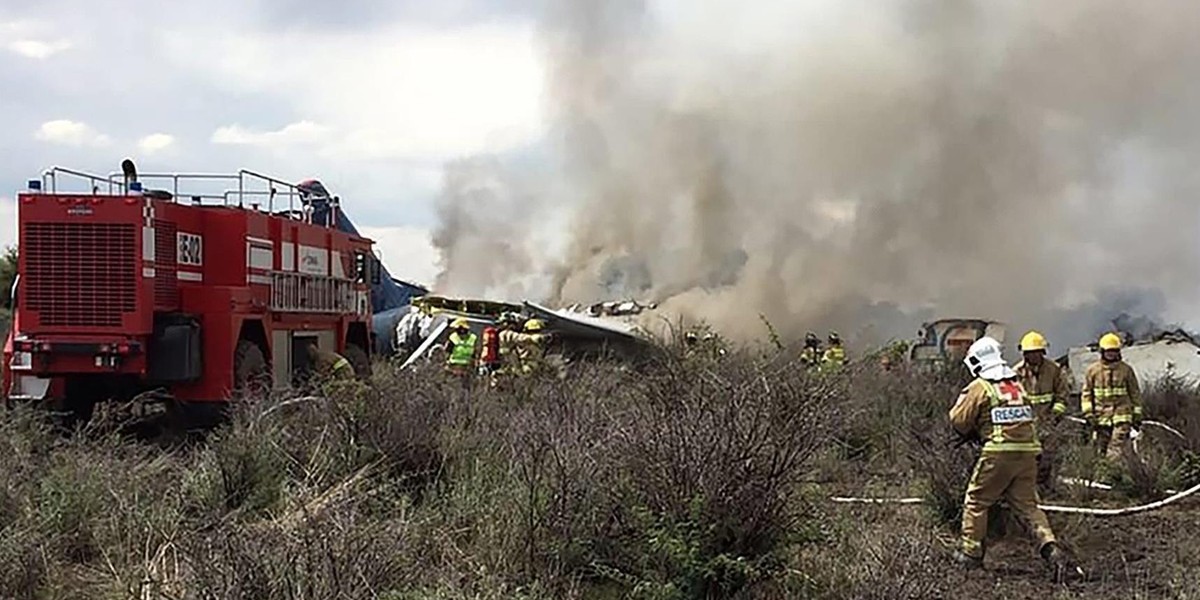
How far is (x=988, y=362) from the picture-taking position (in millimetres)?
8023

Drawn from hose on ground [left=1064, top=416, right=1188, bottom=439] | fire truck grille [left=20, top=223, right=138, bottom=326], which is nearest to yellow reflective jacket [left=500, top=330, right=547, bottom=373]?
fire truck grille [left=20, top=223, right=138, bottom=326]

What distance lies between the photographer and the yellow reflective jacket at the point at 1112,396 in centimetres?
1180

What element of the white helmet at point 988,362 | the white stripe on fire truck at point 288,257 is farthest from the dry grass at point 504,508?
the white stripe on fire truck at point 288,257

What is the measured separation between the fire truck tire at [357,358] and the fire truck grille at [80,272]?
4.06 meters

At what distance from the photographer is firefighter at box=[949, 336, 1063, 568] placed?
769 cm

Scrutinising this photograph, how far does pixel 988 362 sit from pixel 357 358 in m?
10.2

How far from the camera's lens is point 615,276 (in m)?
34.8

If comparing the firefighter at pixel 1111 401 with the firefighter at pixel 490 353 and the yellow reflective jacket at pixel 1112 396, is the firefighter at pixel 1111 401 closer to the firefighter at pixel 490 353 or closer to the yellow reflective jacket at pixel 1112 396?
the yellow reflective jacket at pixel 1112 396

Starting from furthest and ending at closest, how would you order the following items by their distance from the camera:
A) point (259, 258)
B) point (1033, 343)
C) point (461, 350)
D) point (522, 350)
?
point (461, 350)
point (522, 350)
point (259, 258)
point (1033, 343)

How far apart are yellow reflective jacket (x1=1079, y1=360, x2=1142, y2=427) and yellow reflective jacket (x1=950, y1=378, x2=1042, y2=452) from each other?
4.43 metres

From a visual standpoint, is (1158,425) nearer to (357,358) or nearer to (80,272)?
(357,358)

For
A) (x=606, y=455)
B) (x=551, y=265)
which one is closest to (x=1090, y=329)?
(x=551, y=265)

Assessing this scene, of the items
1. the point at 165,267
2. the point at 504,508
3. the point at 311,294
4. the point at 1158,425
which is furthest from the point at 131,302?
the point at 1158,425

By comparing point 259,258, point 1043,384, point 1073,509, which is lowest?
point 1073,509
